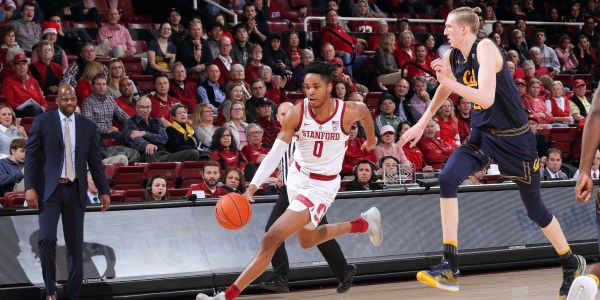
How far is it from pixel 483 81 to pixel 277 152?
1.69 meters

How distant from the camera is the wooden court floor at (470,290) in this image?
8.60m

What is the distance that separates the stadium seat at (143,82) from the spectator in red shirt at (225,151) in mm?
2422

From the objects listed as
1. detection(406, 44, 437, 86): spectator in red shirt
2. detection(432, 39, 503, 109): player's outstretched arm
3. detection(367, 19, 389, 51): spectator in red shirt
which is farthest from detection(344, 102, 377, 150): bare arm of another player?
detection(367, 19, 389, 51): spectator in red shirt

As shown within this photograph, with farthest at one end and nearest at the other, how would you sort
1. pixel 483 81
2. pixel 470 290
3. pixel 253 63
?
pixel 253 63 < pixel 470 290 < pixel 483 81

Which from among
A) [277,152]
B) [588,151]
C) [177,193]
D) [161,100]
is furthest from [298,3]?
[588,151]

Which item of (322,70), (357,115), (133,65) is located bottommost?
(133,65)

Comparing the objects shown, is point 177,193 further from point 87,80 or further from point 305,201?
point 305,201

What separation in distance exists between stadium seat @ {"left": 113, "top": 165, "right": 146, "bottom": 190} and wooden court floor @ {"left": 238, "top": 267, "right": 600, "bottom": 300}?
280cm

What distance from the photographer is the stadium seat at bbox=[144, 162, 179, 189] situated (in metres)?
11.6

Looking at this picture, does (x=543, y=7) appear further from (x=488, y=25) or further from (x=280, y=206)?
(x=280, y=206)

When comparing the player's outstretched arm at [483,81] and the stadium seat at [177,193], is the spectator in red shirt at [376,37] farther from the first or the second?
the player's outstretched arm at [483,81]

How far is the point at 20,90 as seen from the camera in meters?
12.5

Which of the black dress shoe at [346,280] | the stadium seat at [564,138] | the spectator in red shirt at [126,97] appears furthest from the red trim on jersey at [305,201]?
the stadium seat at [564,138]

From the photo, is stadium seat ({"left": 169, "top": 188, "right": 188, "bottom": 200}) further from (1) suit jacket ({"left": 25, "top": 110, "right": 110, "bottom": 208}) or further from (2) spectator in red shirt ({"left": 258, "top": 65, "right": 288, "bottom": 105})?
(2) spectator in red shirt ({"left": 258, "top": 65, "right": 288, "bottom": 105})
